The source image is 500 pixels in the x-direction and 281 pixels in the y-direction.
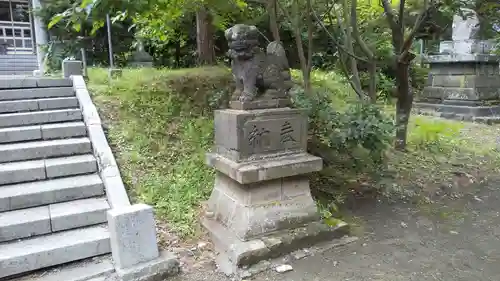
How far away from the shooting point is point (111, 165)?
13.9 ft

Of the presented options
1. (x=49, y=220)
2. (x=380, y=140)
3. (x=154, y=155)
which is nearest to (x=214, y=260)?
(x=49, y=220)

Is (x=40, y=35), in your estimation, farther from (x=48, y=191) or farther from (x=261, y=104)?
(x=261, y=104)

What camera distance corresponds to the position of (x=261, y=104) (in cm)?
357

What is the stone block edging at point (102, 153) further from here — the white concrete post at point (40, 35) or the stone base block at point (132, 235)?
the white concrete post at point (40, 35)

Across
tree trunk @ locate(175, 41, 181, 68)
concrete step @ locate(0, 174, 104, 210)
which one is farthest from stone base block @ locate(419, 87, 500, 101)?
concrete step @ locate(0, 174, 104, 210)

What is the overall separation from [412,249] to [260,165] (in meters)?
1.61

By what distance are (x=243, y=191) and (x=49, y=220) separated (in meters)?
1.81

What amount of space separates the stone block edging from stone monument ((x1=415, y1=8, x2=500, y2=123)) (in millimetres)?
8386

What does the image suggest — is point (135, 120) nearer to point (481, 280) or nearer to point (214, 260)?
point (214, 260)

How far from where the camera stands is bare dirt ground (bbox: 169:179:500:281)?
Answer: 10.2 feet

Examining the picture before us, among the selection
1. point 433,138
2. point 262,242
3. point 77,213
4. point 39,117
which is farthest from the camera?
point 433,138

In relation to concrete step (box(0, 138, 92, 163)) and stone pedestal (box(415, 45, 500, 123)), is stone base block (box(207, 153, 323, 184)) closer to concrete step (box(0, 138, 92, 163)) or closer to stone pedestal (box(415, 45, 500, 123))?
concrete step (box(0, 138, 92, 163))

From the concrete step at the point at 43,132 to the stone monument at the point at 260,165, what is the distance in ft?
6.84

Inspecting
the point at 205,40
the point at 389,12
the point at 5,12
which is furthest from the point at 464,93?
the point at 5,12
